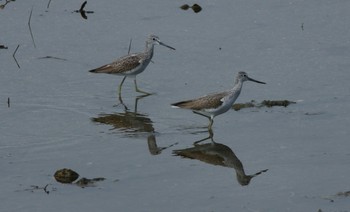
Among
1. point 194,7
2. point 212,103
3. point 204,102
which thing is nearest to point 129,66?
point 204,102

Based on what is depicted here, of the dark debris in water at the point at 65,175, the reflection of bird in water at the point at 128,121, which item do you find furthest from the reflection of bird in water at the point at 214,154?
the dark debris in water at the point at 65,175

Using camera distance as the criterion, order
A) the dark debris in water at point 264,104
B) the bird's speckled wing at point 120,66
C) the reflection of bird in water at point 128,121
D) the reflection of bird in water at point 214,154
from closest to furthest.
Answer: the reflection of bird in water at point 214,154 < the reflection of bird in water at point 128,121 < the dark debris in water at point 264,104 < the bird's speckled wing at point 120,66

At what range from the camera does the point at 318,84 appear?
21.4 metres

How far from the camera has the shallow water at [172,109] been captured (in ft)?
50.9

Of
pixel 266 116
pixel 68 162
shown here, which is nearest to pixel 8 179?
pixel 68 162

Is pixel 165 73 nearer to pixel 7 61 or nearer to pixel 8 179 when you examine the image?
pixel 7 61

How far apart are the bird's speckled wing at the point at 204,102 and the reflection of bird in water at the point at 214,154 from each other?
1.06m

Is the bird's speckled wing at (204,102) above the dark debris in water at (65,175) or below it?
above

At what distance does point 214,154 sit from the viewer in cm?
1772

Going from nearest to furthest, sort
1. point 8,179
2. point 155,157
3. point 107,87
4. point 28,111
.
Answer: point 8,179 < point 155,157 < point 28,111 < point 107,87

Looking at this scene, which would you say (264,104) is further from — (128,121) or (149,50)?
(149,50)

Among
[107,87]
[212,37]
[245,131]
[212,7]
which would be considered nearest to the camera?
[245,131]

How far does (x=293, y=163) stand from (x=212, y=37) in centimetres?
874

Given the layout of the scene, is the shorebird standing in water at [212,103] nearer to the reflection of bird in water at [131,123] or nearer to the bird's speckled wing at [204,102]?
the bird's speckled wing at [204,102]
